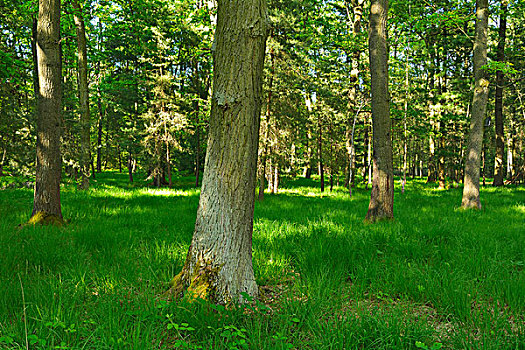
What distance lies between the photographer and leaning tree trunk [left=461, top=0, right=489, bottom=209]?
28.5ft

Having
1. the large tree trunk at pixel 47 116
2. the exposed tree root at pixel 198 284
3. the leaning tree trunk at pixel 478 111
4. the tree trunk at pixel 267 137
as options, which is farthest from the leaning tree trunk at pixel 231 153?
the leaning tree trunk at pixel 478 111

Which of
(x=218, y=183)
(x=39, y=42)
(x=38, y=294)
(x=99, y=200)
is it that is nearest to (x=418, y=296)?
(x=218, y=183)

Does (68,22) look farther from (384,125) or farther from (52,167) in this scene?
(384,125)

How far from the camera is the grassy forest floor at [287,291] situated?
2143mm

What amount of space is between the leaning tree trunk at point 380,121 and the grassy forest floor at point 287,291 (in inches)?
35.5

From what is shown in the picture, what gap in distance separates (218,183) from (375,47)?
18.7 feet

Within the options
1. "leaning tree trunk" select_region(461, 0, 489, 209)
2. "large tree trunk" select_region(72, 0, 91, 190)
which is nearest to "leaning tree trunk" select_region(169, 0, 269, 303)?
"leaning tree trunk" select_region(461, 0, 489, 209)

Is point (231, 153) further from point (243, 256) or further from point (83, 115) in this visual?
point (83, 115)

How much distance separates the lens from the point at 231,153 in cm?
260

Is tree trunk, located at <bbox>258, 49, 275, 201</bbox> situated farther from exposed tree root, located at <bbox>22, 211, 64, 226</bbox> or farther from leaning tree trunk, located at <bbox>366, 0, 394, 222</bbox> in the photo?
exposed tree root, located at <bbox>22, 211, 64, 226</bbox>

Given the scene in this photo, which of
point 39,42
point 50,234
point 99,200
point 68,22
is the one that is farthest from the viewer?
point 68,22

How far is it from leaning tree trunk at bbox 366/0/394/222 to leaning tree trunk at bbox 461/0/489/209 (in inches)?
162

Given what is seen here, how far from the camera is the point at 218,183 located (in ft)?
8.59

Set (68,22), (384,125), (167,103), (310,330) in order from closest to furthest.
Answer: (310,330) → (384,125) → (68,22) → (167,103)
